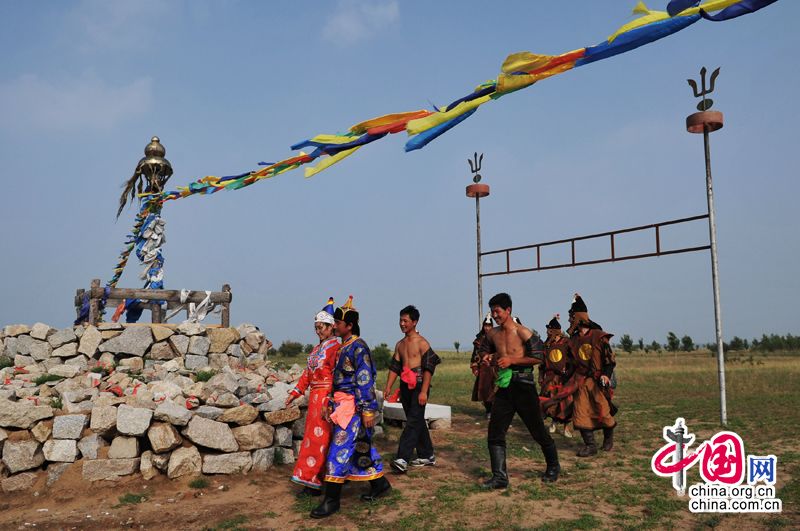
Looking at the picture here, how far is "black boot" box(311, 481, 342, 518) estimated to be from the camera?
5324 millimetres

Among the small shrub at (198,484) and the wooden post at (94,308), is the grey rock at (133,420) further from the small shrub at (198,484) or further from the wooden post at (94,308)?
the wooden post at (94,308)

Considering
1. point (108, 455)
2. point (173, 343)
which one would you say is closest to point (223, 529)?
point (108, 455)

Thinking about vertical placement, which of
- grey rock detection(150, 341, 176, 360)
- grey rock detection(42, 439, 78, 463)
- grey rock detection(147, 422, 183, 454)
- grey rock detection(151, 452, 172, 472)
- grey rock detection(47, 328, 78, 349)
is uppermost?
grey rock detection(47, 328, 78, 349)

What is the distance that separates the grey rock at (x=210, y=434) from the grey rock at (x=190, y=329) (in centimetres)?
433

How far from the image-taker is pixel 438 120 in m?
6.01

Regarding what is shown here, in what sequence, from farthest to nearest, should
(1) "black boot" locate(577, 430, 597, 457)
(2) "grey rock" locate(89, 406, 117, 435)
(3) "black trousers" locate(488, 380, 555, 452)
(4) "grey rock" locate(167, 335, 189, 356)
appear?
(4) "grey rock" locate(167, 335, 189, 356)
(1) "black boot" locate(577, 430, 597, 457)
(2) "grey rock" locate(89, 406, 117, 435)
(3) "black trousers" locate(488, 380, 555, 452)

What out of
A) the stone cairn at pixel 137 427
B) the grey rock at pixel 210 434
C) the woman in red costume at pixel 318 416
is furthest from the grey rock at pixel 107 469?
the woman in red costume at pixel 318 416

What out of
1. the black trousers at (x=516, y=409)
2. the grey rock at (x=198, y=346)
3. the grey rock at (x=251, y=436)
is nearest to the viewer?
the black trousers at (x=516, y=409)

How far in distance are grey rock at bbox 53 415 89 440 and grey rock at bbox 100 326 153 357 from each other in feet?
12.4

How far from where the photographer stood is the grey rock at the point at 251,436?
6.91 m

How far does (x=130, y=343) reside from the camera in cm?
1039

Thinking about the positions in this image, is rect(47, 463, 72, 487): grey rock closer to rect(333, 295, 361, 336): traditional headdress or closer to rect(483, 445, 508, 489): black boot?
rect(333, 295, 361, 336): traditional headdress

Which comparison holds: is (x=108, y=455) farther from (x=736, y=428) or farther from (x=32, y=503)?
(x=736, y=428)

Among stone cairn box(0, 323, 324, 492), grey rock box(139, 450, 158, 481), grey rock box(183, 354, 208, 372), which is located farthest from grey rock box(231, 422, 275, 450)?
grey rock box(183, 354, 208, 372)
